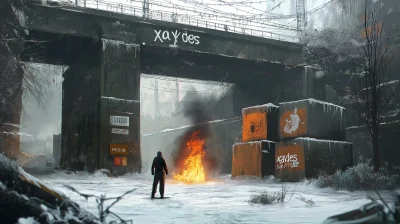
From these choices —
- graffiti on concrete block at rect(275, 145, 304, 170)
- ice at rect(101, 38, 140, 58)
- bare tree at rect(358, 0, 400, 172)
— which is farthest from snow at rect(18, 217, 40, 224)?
ice at rect(101, 38, 140, 58)

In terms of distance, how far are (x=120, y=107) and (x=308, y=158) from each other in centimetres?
1083

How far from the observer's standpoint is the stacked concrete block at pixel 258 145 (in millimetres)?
27266

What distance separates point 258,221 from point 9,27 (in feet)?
62.3

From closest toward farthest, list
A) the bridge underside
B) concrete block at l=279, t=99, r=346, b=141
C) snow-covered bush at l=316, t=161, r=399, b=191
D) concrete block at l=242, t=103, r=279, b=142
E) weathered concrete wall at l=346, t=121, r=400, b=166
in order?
snow-covered bush at l=316, t=161, r=399, b=191 → concrete block at l=279, t=99, r=346, b=141 → the bridge underside → concrete block at l=242, t=103, r=279, b=142 → weathered concrete wall at l=346, t=121, r=400, b=166

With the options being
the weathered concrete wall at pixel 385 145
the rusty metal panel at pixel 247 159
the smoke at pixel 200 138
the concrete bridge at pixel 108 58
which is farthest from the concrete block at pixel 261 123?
the smoke at pixel 200 138

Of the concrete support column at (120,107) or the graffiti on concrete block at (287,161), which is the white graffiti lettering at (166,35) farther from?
the graffiti on concrete block at (287,161)

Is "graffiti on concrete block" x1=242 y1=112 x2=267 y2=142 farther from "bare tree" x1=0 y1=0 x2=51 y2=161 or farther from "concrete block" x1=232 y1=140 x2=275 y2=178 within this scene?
"bare tree" x1=0 y1=0 x2=51 y2=161

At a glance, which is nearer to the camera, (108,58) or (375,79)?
(108,58)

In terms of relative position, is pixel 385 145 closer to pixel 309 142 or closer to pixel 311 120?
pixel 311 120

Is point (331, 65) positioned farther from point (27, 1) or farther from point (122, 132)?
point (27, 1)

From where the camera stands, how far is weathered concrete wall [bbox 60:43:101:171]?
2791 cm

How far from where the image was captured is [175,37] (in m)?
30.2

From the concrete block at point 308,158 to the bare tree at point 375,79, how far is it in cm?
212

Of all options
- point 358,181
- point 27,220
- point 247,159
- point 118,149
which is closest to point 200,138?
point 247,159
